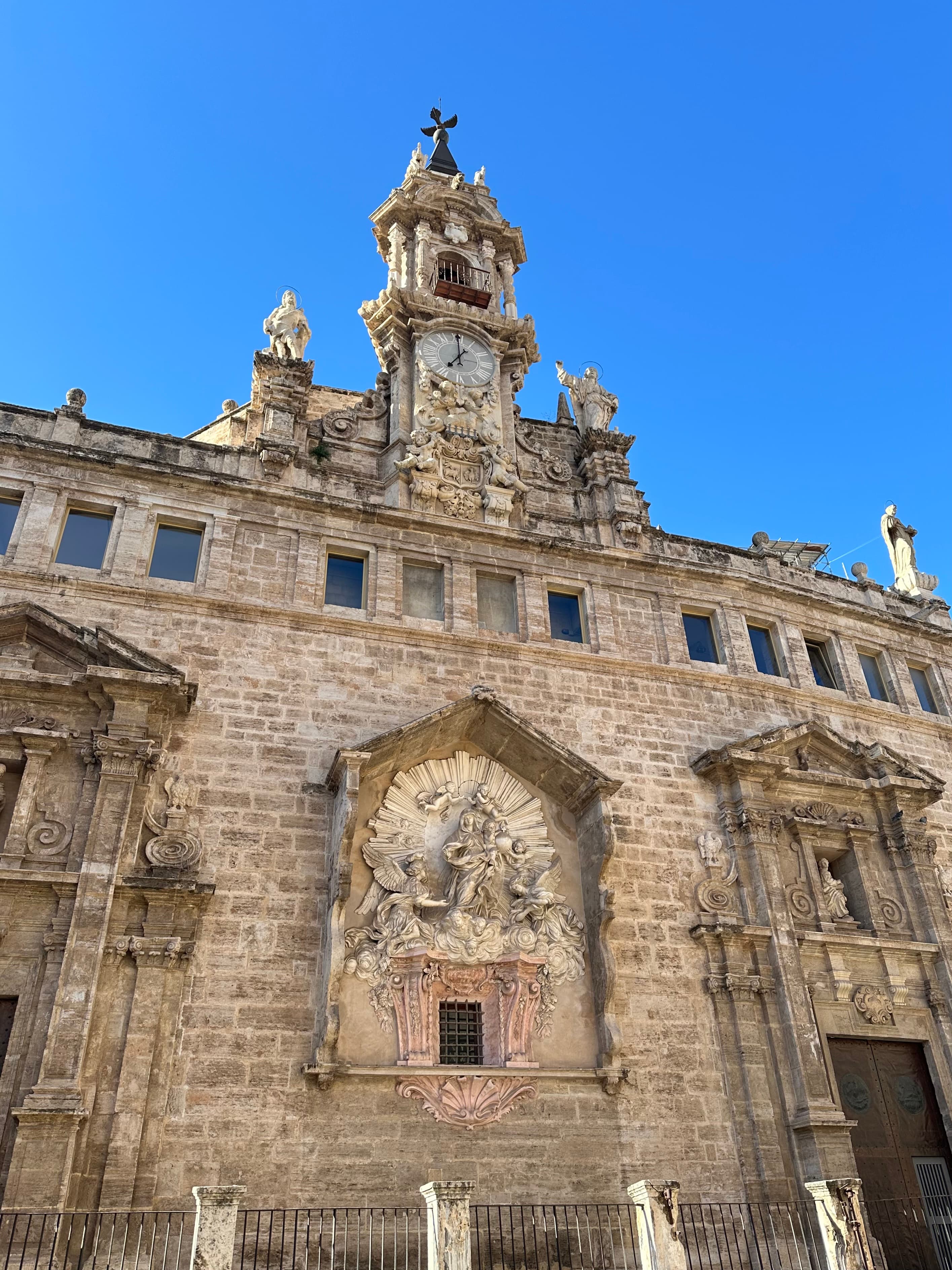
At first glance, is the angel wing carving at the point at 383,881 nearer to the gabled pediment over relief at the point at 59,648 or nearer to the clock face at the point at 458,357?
the gabled pediment over relief at the point at 59,648

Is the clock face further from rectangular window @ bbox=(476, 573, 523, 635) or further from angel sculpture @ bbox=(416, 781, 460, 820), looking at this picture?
angel sculpture @ bbox=(416, 781, 460, 820)

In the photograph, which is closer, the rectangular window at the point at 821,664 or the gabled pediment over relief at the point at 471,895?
the gabled pediment over relief at the point at 471,895

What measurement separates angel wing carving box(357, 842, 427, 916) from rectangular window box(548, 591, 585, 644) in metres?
4.71

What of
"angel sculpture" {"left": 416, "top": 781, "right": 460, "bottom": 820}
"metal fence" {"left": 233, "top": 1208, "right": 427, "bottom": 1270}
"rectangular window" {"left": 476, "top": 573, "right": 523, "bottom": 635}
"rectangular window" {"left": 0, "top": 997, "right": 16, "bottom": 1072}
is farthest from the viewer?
"rectangular window" {"left": 476, "top": 573, "right": 523, "bottom": 635}

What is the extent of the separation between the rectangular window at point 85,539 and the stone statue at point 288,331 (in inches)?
180

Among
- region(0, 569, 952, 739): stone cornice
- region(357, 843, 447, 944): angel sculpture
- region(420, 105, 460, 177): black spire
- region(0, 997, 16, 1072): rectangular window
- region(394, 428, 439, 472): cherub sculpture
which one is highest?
region(420, 105, 460, 177): black spire

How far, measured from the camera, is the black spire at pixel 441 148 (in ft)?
73.3

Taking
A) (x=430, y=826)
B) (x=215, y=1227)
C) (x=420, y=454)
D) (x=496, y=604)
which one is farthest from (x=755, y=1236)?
(x=420, y=454)

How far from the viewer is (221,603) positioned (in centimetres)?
1368

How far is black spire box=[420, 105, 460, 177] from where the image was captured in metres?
22.3

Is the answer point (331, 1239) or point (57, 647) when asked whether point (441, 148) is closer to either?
point (57, 647)

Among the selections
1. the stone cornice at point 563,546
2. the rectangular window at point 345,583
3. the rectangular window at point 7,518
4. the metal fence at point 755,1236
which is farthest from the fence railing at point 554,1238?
the rectangular window at point 7,518

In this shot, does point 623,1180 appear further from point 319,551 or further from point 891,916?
point 319,551

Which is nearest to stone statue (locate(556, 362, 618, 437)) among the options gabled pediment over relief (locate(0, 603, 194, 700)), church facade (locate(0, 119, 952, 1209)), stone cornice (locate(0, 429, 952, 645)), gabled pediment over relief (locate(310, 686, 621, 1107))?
church facade (locate(0, 119, 952, 1209))
